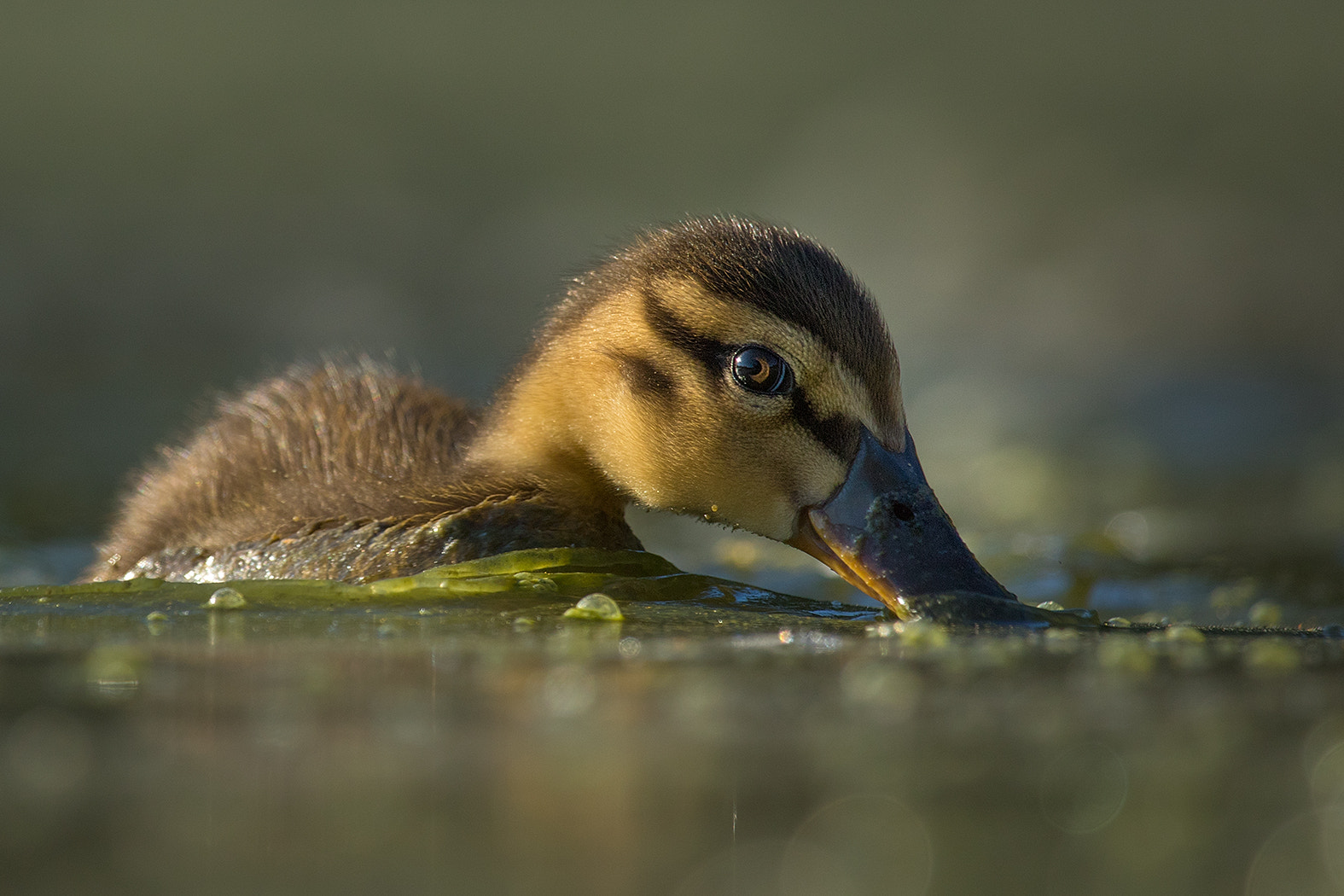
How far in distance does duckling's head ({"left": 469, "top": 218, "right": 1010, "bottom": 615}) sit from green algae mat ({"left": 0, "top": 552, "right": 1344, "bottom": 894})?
0.84 meters

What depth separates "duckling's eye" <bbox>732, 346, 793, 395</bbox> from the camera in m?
5.58

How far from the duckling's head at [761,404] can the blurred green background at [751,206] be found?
87cm

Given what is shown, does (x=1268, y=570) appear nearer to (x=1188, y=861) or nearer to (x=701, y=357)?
(x=701, y=357)

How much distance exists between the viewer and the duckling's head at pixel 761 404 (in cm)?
541

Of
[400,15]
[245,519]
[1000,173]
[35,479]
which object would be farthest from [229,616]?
[400,15]

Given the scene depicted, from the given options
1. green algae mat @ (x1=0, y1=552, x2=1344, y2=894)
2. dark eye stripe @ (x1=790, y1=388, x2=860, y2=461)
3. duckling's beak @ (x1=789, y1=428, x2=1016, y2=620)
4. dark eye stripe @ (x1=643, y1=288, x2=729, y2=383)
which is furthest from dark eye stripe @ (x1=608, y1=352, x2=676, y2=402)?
green algae mat @ (x1=0, y1=552, x2=1344, y2=894)

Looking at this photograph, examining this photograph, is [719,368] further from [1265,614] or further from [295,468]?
[1265,614]

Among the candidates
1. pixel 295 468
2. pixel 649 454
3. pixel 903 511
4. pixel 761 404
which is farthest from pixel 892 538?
pixel 295 468

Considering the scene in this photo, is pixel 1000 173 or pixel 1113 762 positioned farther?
pixel 1000 173

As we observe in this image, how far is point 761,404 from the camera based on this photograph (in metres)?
5.60

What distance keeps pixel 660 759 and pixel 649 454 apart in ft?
8.82

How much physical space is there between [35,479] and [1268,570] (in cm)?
811

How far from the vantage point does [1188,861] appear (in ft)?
8.95

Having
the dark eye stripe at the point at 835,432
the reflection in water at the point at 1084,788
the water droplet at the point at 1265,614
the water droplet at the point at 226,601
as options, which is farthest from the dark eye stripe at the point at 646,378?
the reflection in water at the point at 1084,788
